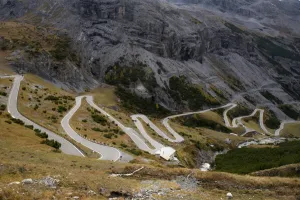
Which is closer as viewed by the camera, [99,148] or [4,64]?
[99,148]

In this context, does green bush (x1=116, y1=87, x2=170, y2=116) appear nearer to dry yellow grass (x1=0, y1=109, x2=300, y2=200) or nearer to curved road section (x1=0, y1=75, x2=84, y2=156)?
curved road section (x1=0, y1=75, x2=84, y2=156)

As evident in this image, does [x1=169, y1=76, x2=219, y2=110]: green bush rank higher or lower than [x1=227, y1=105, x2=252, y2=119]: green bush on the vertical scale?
higher

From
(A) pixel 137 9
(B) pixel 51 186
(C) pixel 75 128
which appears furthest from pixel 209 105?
(B) pixel 51 186

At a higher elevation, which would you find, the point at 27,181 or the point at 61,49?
the point at 27,181

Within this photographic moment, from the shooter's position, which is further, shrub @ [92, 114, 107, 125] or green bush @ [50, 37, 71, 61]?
green bush @ [50, 37, 71, 61]

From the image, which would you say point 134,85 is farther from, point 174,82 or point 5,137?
point 5,137

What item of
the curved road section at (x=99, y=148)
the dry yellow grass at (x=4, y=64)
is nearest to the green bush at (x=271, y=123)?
the dry yellow grass at (x=4, y=64)

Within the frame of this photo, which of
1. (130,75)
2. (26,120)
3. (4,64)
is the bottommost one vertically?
(130,75)

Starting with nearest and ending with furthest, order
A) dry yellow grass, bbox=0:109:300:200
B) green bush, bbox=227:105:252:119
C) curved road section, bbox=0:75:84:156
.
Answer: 1. dry yellow grass, bbox=0:109:300:200
2. curved road section, bbox=0:75:84:156
3. green bush, bbox=227:105:252:119

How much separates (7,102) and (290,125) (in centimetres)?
17492

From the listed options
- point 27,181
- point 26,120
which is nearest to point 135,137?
point 26,120

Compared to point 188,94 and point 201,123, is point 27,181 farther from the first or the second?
point 188,94

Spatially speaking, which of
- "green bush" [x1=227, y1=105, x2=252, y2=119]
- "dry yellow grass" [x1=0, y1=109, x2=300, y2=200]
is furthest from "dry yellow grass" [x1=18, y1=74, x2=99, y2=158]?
"green bush" [x1=227, y1=105, x2=252, y2=119]

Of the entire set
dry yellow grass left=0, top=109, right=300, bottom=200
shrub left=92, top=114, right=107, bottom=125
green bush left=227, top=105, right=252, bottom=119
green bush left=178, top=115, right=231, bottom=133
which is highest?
dry yellow grass left=0, top=109, right=300, bottom=200
